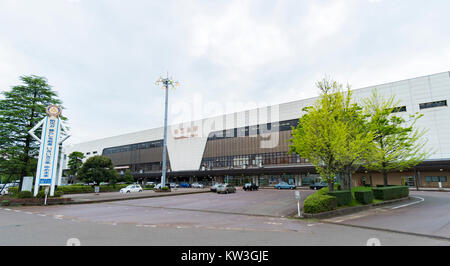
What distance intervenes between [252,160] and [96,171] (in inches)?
1349

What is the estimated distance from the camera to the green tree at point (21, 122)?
Result: 22.1m

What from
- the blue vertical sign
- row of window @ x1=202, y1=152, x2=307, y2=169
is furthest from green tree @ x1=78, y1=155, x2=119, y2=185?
row of window @ x1=202, y1=152, x2=307, y2=169

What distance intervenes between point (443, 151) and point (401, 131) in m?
27.5

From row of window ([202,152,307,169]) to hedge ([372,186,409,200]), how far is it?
2956cm

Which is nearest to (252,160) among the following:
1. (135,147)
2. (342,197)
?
(342,197)

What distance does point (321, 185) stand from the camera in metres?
37.8

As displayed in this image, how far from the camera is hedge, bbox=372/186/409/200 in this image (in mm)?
18000

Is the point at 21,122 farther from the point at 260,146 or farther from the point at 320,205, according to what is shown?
the point at 260,146

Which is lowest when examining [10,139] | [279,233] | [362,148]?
[279,233]

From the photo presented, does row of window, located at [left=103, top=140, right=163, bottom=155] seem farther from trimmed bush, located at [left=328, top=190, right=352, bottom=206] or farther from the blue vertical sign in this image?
trimmed bush, located at [left=328, top=190, right=352, bottom=206]

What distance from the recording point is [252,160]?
57.0 metres

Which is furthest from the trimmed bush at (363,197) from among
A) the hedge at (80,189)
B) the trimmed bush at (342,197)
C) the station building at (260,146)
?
the hedge at (80,189)
